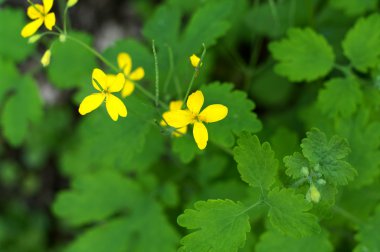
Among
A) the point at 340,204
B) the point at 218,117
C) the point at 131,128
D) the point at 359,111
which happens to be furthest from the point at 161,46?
the point at 340,204

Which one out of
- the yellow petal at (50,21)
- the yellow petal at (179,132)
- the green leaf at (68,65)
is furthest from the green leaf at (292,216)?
the green leaf at (68,65)

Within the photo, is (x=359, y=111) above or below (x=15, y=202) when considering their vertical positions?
below

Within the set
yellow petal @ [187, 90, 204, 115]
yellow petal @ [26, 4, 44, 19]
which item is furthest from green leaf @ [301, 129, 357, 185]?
yellow petal @ [26, 4, 44, 19]

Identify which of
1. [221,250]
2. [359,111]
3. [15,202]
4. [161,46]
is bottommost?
[221,250]

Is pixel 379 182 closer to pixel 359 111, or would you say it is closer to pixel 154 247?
pixel 359 111

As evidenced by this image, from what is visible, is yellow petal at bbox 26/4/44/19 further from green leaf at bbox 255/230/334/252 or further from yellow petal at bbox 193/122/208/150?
green leaf at bbox 255/230/334/252

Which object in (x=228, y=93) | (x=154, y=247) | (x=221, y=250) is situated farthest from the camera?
(x=154, y=247)

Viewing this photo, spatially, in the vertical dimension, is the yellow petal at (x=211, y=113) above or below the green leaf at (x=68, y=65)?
below

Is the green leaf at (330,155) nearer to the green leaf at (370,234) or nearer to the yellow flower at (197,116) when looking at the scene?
the yellow flower at (197,116)
